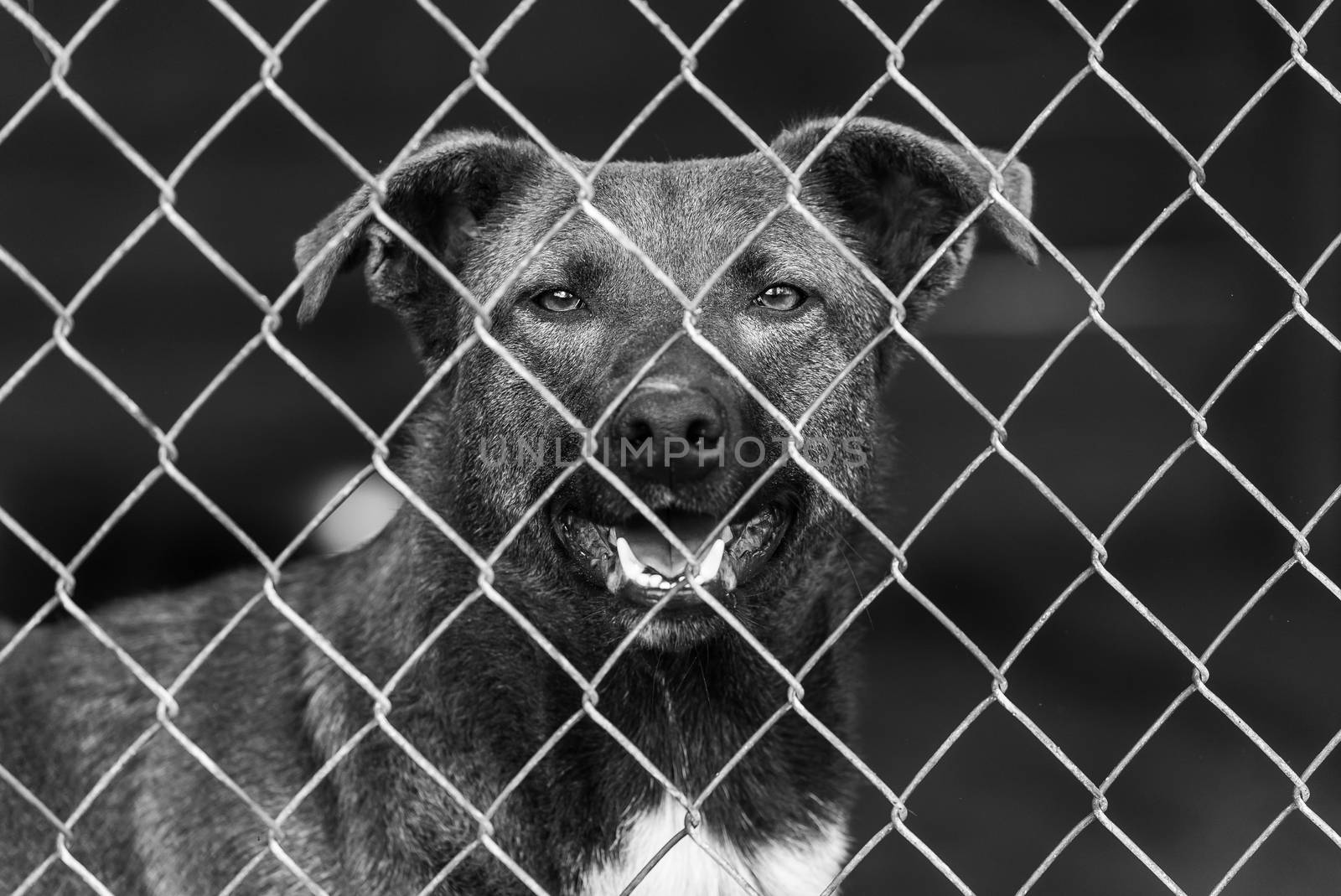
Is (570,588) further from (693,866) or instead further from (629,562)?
(693,866)

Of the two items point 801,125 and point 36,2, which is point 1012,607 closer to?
point 801,125

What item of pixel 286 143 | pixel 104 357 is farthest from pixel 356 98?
pixel 104 357

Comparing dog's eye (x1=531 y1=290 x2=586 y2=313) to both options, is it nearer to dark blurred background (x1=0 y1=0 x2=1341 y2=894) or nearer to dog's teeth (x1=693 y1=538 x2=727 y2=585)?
dog's teeth (x1=693 y1=538 x2=727 y2=585)

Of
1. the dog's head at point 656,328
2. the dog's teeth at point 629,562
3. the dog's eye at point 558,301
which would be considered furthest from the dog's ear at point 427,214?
the dog's teeth at point 629,562

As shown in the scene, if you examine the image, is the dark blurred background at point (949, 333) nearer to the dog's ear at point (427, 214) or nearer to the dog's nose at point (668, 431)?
the dog's ear at point (427, 214)

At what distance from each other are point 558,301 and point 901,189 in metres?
0.97

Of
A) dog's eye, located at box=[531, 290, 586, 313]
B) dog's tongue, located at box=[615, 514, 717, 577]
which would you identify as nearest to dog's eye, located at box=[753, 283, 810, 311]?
dog's eye, located at box=[531, 290, 586, 313]

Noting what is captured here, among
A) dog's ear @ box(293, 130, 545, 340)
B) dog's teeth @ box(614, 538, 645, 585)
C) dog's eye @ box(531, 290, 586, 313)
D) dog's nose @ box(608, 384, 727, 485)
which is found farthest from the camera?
dog's eye @ box(531, 290, 586, 313)

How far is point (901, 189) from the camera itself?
3654 mm

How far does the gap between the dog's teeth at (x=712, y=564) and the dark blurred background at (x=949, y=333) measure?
3793 mm

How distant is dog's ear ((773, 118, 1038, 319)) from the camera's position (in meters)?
3.20

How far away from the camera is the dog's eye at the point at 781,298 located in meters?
3.42

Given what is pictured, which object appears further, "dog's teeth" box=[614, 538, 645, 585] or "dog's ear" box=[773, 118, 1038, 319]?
"dog's ear" box=[773, 118, 1038, 319]

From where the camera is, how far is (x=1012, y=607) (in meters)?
9.09
